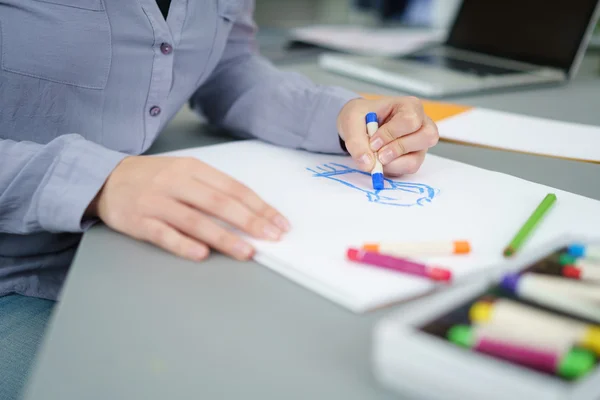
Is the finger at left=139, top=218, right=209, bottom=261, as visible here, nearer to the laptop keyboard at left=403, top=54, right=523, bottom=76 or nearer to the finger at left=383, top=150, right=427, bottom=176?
the finger at left=383, top=150, right=427, bottom=176

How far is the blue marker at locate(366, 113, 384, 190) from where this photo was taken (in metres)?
0.55

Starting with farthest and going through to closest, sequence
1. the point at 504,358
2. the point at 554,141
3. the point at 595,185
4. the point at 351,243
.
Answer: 1. the point at 554,141
2. the point at 595,185
3. the point at 351,243
4. the point at 504,358

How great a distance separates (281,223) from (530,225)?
19 cm

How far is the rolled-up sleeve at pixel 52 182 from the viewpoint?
47 centimetres

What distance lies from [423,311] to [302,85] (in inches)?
20.8

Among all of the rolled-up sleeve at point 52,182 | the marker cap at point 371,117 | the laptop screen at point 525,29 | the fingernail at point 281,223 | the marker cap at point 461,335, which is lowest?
the rolled-up sleeve at point 52,182

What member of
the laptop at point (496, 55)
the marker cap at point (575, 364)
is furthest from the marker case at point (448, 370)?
the laptop at point (496, 55)

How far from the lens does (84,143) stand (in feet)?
1.60

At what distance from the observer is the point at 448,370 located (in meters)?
0.26

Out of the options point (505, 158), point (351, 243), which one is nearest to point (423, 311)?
point (351, 243)

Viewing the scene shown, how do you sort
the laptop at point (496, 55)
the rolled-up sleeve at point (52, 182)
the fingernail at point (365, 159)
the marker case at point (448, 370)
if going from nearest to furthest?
the marker case at point (448, 370) < the rolled-up sleeve at point (52, 182) < the fingernail at point (365, 159) < the laptop at point (496, 55)

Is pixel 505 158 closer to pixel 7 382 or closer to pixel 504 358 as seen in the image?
pixel 504 358

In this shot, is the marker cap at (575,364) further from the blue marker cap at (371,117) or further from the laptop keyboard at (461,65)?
the laptop keyboard at (461,65)

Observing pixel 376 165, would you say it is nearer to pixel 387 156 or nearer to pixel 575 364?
pixel 387 156
